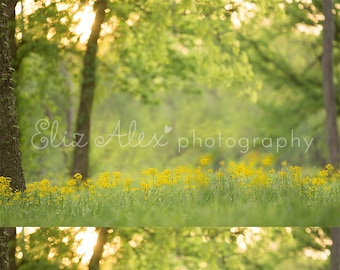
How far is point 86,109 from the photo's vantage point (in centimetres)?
1464

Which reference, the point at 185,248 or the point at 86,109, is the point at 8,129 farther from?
the point at 86,109

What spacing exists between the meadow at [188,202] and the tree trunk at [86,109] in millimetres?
3787

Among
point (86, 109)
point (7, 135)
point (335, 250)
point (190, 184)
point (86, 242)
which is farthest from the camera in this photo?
point (86, 109)

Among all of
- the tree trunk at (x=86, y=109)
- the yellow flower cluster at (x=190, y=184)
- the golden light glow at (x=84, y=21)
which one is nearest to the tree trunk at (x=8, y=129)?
the yellow flower cluster at (x=190, y=184)

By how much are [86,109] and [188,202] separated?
558cm

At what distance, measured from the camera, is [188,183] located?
10.2 metres

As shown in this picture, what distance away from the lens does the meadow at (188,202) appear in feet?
30.3

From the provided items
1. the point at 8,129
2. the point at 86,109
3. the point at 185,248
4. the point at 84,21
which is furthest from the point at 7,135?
the point at 86,109

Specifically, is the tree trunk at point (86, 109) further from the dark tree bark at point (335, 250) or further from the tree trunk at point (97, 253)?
the dark tree bark at point (335, 250)

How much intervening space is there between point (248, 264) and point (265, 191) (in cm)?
230

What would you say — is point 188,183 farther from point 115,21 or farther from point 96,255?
point 115,21

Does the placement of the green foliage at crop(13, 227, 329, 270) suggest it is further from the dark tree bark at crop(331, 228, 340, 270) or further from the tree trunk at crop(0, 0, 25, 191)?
the tree trunk at crop(0, 0, 25, 191)

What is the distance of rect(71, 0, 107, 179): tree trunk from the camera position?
1442 centimetres

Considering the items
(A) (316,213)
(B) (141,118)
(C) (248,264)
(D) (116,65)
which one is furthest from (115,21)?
(B) (141,118)
